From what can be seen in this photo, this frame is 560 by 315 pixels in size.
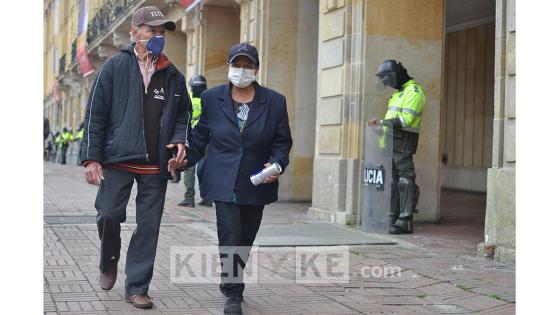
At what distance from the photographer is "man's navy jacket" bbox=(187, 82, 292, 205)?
15.2ft

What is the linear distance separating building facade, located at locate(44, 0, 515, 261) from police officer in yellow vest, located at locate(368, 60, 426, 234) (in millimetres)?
819

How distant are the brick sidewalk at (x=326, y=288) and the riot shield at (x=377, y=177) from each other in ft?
1.87

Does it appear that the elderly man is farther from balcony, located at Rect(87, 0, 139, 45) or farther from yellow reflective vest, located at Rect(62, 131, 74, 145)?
yellow reflective vest, located at Rect(62, 131, 74, 145)

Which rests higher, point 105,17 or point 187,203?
point 105,17

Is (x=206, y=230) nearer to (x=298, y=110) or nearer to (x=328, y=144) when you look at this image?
(x=328, y=144)

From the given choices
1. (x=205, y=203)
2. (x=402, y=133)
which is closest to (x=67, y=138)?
(x=205, y=203)

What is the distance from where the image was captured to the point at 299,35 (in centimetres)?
1231

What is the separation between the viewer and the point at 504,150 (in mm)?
6688

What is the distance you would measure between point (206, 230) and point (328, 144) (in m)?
2.20

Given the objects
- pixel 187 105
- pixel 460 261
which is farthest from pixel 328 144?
pixel 187 105

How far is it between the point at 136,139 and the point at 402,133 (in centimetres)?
439

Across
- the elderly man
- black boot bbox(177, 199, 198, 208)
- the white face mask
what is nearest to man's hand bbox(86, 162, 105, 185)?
the elderly man

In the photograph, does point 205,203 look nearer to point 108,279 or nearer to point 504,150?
point 504,150

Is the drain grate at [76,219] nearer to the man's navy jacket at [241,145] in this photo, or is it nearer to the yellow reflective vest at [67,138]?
the man's navy jacket at [241,145]
